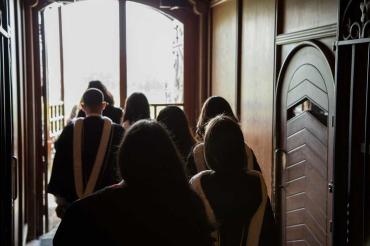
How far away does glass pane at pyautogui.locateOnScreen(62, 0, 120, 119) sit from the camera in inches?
236

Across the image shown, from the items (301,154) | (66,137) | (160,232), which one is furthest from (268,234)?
(66,137)

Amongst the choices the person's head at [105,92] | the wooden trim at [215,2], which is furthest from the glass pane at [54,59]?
the wooden trim at [215,2]

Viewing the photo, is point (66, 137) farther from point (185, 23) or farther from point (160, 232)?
point (185, 23)

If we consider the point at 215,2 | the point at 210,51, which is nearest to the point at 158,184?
the point at 215,2

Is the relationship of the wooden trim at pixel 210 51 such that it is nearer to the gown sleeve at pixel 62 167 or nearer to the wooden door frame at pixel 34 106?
the wooden door frame at pixel 34 106

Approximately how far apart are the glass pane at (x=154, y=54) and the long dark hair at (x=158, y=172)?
4.35 m

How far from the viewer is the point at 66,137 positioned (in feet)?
11.5

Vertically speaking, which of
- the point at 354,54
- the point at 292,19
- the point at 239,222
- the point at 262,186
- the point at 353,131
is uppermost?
the point at 292,19

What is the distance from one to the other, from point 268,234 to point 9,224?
1.53m

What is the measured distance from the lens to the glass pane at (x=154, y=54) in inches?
235

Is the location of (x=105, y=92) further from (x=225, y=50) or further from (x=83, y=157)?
(x=83, y=157)

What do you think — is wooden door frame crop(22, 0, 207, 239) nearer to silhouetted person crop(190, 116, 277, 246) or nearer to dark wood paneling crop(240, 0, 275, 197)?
dark wood paneling crop(240, 0, 275, 197)

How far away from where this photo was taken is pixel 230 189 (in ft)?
7.15

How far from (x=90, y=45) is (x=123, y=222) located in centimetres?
545
